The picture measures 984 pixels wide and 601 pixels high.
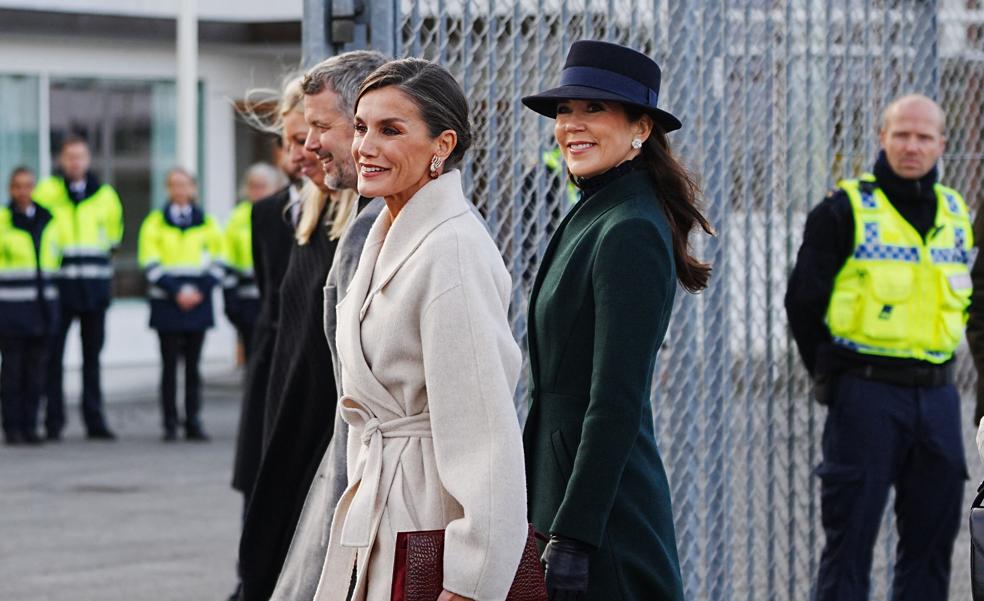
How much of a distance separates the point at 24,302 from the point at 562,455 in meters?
10.4

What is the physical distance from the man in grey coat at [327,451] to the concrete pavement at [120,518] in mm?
3764

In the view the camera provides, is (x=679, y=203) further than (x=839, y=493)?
No

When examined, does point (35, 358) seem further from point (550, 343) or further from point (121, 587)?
point (550, 343)

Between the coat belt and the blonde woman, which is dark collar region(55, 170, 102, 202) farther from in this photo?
the coat belt

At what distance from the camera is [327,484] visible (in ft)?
Answer: 13.2

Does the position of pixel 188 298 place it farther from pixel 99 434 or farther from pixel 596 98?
pixel 596 98

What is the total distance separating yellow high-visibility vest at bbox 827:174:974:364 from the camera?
20.0 ft

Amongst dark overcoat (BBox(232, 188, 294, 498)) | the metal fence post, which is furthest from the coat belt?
dark overcoat (BBox(232, 188, 294, 498))

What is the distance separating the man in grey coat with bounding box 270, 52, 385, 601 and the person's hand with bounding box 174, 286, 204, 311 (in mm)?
9700

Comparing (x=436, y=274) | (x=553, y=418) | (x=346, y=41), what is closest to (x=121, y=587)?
(x=346, y=41)

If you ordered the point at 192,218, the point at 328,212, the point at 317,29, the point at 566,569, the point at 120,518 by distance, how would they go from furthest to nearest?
the point at 192,218, the point at 120,518, the point at 317,29, the point at 328,212, the point at 566,569

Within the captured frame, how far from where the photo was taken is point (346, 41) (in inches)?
199

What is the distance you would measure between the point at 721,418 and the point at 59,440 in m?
9.01

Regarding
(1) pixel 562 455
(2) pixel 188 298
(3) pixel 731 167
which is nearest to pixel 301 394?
(1) pixel 562 455
